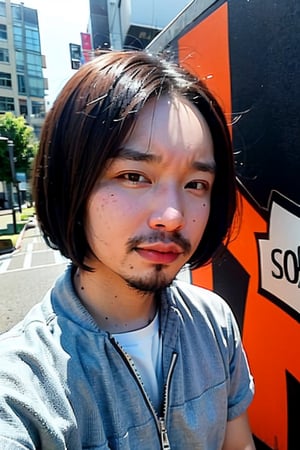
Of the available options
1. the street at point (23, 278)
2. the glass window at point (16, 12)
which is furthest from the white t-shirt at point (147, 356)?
the glass window at point (16, 12)

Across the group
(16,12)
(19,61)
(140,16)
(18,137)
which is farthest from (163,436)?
(16,12)

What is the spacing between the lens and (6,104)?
144 ft

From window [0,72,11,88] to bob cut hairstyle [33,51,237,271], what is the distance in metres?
48.3

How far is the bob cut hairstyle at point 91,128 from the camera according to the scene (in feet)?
2.93

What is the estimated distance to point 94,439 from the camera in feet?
2.58

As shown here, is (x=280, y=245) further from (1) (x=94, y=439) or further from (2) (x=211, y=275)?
(1) (x=94, y=439)

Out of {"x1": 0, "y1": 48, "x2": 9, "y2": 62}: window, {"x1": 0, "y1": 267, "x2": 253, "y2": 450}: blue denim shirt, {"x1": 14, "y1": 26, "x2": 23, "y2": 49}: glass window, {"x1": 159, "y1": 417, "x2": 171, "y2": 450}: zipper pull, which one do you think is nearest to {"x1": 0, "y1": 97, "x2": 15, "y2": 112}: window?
{"x1": 0, "y1": 48, "x2": 9, "y2": 62}: window

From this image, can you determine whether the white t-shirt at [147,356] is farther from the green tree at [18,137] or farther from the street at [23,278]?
the green tree at [18,137]

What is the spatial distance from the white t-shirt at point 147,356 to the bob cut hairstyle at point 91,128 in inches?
9.0

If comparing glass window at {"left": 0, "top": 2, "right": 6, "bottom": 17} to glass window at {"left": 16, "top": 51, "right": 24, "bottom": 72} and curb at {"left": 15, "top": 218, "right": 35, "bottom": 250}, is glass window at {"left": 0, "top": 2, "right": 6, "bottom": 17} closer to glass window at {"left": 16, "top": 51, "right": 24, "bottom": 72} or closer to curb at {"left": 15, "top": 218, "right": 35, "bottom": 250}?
glass window at {"left": 16, "top": 51, "right": 24, "bottom": 72}

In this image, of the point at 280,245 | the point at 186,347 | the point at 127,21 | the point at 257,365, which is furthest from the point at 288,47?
the point at 127,21

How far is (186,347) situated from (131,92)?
0.70 metres

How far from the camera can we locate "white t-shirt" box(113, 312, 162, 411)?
3.10 ft

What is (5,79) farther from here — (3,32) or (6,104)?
(3,32)
